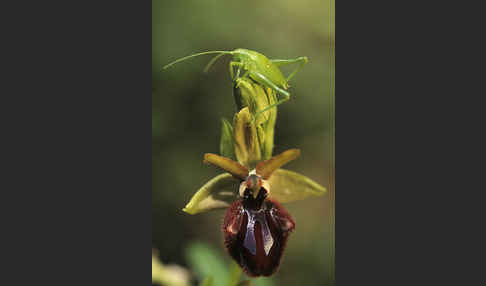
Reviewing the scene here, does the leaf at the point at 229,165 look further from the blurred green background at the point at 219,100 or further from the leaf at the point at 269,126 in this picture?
the blurred green background at the point at 219,100

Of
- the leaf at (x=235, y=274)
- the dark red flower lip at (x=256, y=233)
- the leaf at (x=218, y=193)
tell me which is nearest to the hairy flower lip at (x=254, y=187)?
the dark red flower lip at (x=256, y=233)

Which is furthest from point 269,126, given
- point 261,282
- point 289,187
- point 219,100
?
point 219,100

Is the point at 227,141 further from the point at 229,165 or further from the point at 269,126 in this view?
the point at 269,126

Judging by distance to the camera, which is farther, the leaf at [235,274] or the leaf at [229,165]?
the leaf at [235,274]

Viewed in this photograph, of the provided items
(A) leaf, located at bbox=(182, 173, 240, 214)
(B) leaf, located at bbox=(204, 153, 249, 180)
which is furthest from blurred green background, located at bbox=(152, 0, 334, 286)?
(B) leaf, located at bbox=(204, 153, 249, 180)

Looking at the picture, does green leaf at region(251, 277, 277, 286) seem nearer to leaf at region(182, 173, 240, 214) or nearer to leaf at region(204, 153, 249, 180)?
leaf at region(182, 173, 240, 214)
